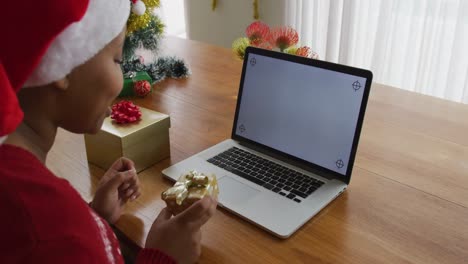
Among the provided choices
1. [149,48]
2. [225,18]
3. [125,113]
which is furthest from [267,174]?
[225,18]

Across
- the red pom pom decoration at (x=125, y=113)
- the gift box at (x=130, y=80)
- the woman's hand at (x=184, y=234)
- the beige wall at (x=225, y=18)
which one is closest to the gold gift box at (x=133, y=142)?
the red pom pom decoration at (x=125, y=113)

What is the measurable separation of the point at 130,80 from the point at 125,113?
0.41 m

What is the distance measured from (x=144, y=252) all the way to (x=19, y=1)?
430mm

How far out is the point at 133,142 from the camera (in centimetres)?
98

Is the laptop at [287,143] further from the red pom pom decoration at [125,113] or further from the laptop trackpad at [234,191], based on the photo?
the red pom pom decoration at [125,113]

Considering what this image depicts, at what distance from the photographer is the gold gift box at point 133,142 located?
975 mm

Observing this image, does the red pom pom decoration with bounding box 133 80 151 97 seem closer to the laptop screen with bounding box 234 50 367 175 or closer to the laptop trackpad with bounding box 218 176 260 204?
the laptop screen with bounding box 234 50 367 175

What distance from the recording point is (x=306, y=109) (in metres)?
0.98

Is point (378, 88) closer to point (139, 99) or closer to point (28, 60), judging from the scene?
point (139, 99)

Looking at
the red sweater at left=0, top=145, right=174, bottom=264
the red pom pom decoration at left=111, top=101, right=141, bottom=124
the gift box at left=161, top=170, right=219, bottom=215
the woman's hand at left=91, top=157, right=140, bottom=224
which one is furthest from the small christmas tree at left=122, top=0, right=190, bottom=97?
the red sweater at left=0, top=145, right=174, bottom=264

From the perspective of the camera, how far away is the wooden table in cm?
77

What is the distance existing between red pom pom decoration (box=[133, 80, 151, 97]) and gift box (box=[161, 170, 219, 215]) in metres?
0.64

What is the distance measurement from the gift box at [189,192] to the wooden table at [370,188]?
7cm

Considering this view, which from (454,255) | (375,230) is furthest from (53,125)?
(454,255)
